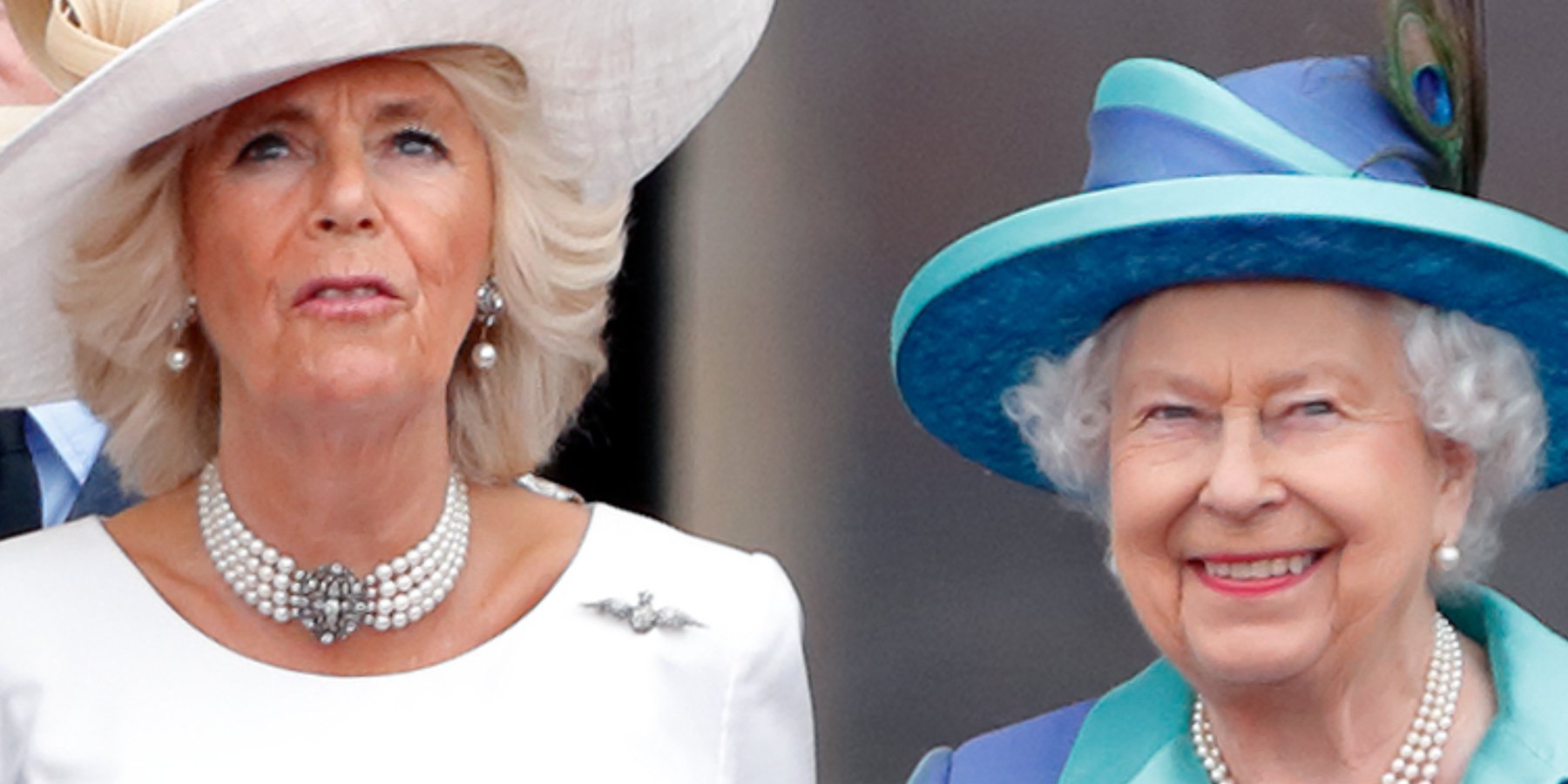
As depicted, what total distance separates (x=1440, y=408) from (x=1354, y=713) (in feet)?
1.17

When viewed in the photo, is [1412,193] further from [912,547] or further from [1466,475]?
[912,547]

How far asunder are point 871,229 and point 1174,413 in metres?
1.87

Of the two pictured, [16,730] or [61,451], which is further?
[61,451]

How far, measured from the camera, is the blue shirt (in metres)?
4.40

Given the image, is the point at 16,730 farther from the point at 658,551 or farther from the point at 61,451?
the point at 61,451

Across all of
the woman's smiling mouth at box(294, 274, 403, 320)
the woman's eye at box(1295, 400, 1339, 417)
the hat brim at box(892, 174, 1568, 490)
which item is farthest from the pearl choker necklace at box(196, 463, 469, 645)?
the woman's eye at box(1295, 400, 1339, 417)

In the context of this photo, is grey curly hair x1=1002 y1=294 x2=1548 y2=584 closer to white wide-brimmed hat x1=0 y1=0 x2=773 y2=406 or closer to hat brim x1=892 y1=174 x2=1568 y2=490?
hat brim x1=892 y1=174 x2=1568 y2=490

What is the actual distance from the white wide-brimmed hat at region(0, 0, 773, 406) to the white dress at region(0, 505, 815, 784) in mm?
357

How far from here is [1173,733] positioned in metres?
3.42

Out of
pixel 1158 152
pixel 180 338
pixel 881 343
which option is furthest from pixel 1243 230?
pixel 881 343

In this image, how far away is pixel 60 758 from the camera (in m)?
3.37

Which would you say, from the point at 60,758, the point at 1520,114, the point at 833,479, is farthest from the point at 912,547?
the point at 60,758

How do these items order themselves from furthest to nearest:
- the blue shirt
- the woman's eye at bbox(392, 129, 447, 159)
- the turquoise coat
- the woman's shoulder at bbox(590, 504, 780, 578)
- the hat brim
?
1. the blue shirt
2. the woman's shoulder at bbox(590, 504, 780, 578)
3. the woman's eye at bbox(392, 129, 447, 159)
4. the turquoise coat
5. the hat brim

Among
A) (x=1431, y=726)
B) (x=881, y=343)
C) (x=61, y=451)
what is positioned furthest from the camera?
(x=881, y=343)
